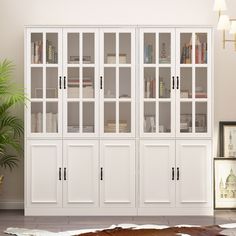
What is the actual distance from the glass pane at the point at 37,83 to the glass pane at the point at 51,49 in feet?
0.51

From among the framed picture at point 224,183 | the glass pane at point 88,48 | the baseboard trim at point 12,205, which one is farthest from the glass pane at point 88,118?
the framed picture at point 224,183

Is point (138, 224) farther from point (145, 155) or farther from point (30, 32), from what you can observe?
point (30, 32)

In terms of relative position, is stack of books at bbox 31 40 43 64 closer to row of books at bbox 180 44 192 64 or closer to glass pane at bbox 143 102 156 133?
glass pane at bbox 143 102 156 133

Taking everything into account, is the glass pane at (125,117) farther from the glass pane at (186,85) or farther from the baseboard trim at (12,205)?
the baseboard trim at (12,205)

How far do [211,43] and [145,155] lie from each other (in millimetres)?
1414

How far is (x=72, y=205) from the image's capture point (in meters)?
7.16

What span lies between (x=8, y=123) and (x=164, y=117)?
1.74 m

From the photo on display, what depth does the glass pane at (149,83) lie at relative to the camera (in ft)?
23.5

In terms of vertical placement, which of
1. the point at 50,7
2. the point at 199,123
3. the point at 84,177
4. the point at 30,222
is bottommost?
the point at 30,222

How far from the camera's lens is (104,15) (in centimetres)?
755

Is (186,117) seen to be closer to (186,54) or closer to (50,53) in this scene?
(186,54)

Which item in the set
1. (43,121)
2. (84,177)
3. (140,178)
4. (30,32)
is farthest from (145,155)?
(30,32)

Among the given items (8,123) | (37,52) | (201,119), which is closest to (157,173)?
(201,119)

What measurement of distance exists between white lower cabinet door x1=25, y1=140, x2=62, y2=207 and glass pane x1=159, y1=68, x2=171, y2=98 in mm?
1238
